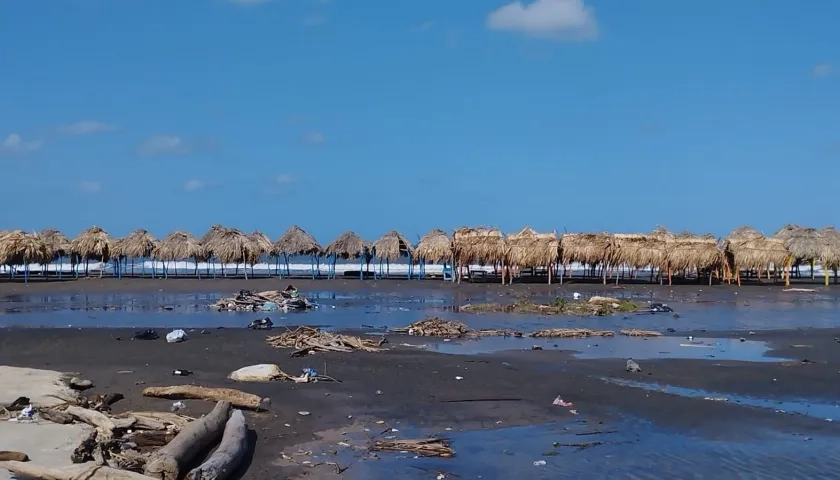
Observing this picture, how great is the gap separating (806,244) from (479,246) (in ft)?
54.1

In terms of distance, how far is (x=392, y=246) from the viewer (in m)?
45.2

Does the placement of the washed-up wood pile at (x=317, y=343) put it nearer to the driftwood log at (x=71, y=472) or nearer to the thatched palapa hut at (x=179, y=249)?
the driftwood log at (x=71, y=472)

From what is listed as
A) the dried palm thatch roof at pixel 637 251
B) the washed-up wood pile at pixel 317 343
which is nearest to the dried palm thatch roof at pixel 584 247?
the dried palm thatch roof at pixel 637 251

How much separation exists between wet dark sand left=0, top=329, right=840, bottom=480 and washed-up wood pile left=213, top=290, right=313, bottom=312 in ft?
28.0

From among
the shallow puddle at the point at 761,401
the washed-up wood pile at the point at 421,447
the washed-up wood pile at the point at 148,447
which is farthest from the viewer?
the shallow puddle at the point at 761,401

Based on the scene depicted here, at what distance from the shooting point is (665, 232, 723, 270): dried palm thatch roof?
40312mm

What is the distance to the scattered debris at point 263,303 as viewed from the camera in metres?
26.2

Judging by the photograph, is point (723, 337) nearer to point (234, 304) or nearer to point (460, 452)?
point (460, 452)

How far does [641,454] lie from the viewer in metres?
8.76

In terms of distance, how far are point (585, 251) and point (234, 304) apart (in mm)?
20093

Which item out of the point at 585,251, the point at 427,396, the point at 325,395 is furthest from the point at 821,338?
the point at 585,251

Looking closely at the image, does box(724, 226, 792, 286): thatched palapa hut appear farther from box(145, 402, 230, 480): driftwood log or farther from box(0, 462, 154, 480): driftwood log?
box(0, 462, 154, 480): driftwood log

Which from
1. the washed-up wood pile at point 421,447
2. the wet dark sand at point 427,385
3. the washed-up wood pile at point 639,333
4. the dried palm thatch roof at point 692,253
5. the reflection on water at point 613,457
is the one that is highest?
the dried palm thatch roof at point 692,253

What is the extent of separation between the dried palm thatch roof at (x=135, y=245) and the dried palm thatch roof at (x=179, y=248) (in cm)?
56
